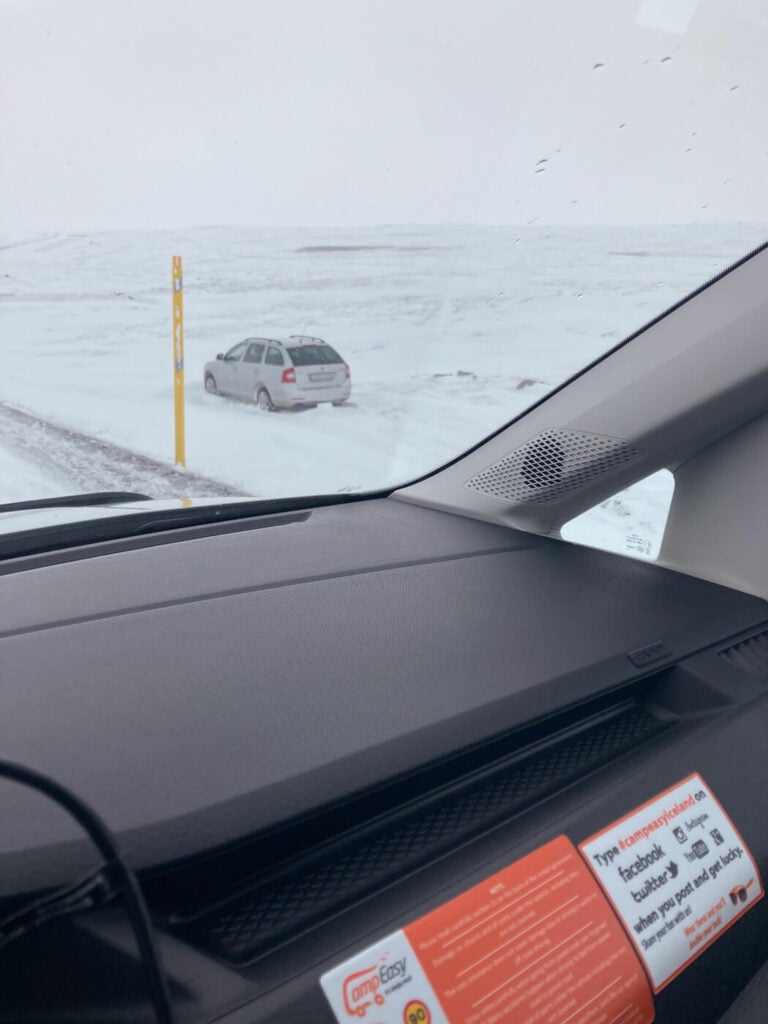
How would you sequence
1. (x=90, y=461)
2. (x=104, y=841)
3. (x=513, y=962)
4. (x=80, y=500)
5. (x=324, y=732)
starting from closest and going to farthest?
(x=104, y=841), (x=513, y=962), (x=324, y=732), (x=80, y=500), (x=90, y=461)

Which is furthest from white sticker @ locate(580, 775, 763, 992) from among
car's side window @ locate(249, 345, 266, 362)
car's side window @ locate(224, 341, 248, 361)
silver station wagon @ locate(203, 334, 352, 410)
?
car's side window @ locate(224, 341, 248, 361)

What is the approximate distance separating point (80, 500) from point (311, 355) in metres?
1.43

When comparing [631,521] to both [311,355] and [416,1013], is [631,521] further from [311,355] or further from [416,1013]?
[416,1013]

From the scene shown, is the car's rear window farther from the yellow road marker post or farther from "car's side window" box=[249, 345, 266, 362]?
the yellow road marker post

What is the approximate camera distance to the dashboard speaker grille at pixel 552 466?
7.39 ft

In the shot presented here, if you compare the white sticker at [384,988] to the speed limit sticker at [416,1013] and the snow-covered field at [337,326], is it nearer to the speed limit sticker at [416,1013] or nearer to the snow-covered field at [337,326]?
the speed limit sticker at [416,1013]

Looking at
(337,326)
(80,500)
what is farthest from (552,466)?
(337,326)

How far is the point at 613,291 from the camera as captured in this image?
8.28ft

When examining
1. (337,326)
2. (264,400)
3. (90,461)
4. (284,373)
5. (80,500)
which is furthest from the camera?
(337,326)

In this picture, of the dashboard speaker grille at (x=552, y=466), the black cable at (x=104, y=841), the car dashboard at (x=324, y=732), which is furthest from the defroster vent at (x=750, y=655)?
the black cable at (x=104, y=841)

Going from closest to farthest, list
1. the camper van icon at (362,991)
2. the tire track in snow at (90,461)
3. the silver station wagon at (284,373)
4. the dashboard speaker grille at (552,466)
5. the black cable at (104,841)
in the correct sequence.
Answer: the black cable at (104,841) < the camper van icon at (362,991) < the dashboard speaker grille at (552,466) < the tire track in snow at (90,461) < the silver station wagon at (284,373)

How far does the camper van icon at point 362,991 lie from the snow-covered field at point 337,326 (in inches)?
56.9

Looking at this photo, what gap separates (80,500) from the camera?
2197 mm

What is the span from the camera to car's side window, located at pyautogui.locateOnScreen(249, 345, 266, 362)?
3400 millimetres
